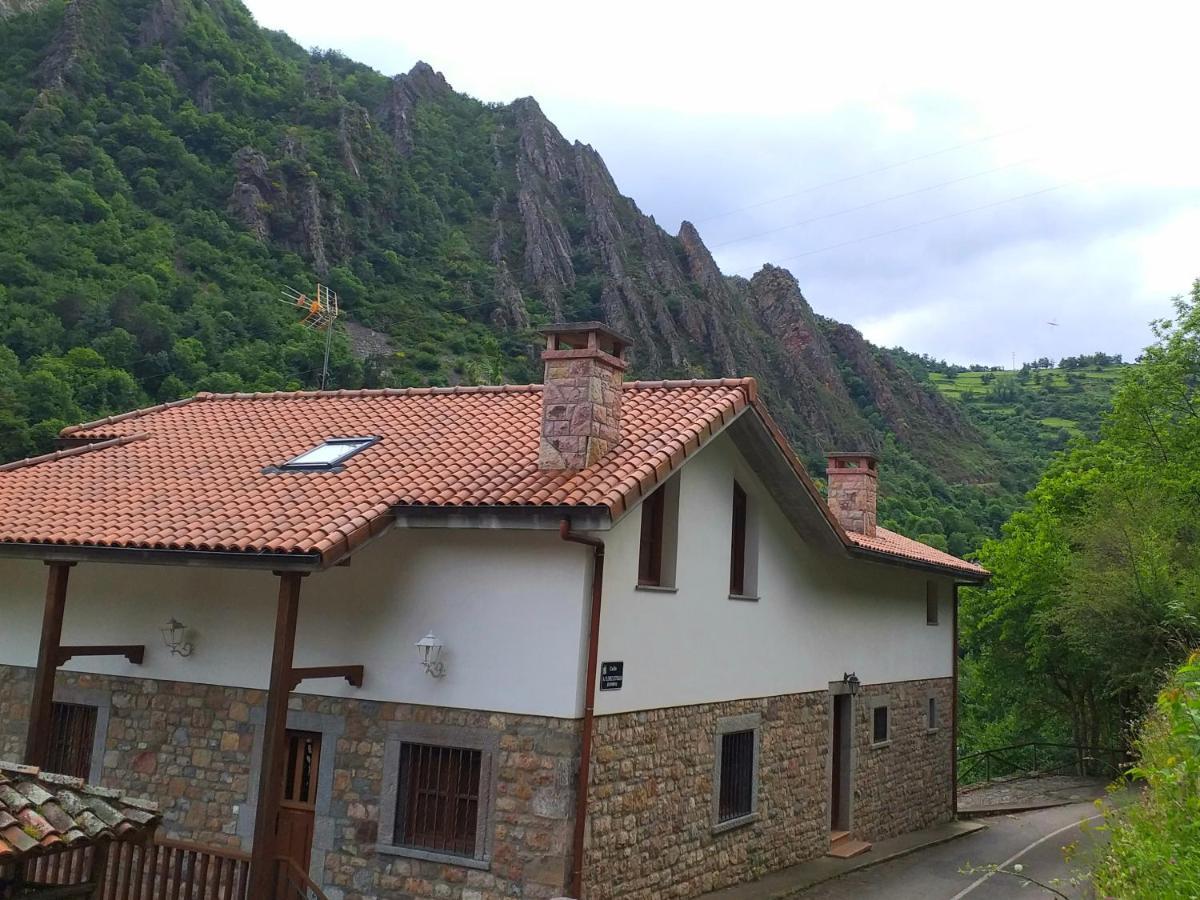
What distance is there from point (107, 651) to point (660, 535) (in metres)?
5.43

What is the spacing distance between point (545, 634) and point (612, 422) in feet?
7.40

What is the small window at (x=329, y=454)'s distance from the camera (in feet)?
34.0

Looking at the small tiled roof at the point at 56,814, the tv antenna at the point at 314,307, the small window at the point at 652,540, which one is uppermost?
the tv antenna at the point at 314,307

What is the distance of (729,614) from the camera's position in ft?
35.6

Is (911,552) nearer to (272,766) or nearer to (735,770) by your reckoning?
(735,770)

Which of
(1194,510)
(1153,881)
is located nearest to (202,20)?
(1194,510)

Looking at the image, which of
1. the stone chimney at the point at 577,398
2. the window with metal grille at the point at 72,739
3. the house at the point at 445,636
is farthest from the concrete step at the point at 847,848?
the window with metal grille at the point at 72,739

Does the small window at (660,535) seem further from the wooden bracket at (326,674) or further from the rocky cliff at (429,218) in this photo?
the rocky cliff at (429,218)

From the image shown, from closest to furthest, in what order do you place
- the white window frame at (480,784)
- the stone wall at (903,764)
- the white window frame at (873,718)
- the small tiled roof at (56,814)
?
the small tiled roof at (56,814)
the white window frame at (480,784)
the stone wall at (903,764)
the white window frame at (873,718)

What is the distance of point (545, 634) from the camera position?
8352 mm

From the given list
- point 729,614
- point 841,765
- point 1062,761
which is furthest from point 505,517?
point 1062,761

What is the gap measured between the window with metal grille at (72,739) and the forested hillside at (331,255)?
85.5 ft

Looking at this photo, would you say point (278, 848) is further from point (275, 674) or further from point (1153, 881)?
point (1153, 881)

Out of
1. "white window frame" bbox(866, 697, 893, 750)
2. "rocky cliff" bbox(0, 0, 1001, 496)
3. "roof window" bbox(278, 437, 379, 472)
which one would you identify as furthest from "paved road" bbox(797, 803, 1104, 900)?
"rocky cliff" bbox(0, 0, 1001, 496)
